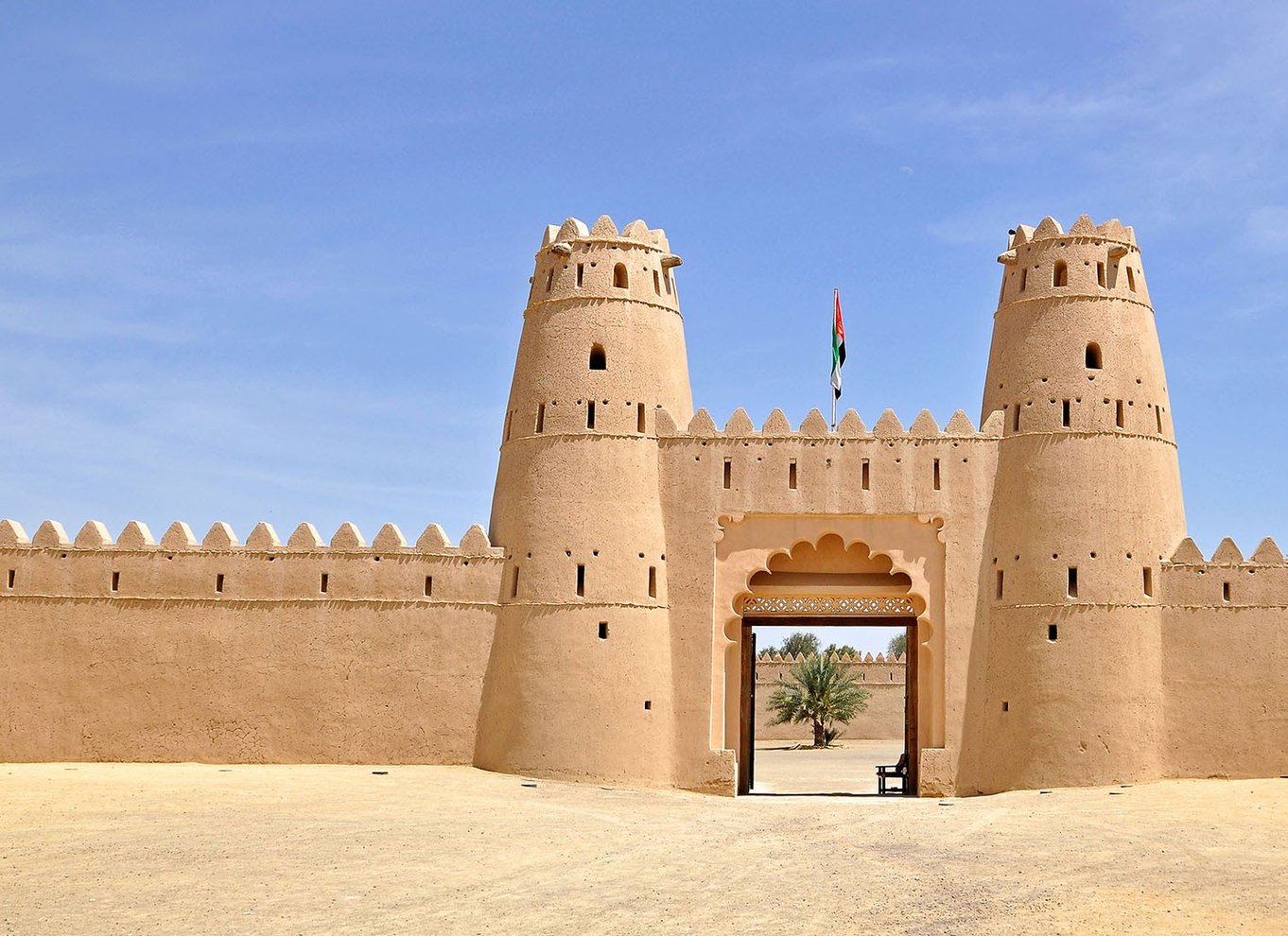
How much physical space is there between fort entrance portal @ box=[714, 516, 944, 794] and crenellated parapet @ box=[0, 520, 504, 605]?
4.46 m

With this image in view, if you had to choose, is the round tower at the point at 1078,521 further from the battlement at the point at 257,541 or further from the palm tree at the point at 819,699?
→ the palm tree at the point at 819,699

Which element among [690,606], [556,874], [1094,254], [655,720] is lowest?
[556,874]

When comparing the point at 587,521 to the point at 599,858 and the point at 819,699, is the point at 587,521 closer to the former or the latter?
the point at 599,858

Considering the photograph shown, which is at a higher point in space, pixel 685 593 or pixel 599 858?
pixel 685 593

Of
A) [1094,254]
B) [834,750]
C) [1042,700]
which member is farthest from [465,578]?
[834,750]

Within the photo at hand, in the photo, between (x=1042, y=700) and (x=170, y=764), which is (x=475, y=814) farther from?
(x=1042, y=700)

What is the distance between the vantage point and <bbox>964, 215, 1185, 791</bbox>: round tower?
25.6 m

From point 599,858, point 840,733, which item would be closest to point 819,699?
point 840,733

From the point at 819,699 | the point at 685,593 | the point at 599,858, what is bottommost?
the point at 599,858

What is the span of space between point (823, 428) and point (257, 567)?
10.7 m

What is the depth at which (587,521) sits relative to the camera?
26.8 metres

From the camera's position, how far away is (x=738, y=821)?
21891 millimetres

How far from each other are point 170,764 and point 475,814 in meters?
7.85

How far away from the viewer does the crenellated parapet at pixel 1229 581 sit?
26.0 meters
